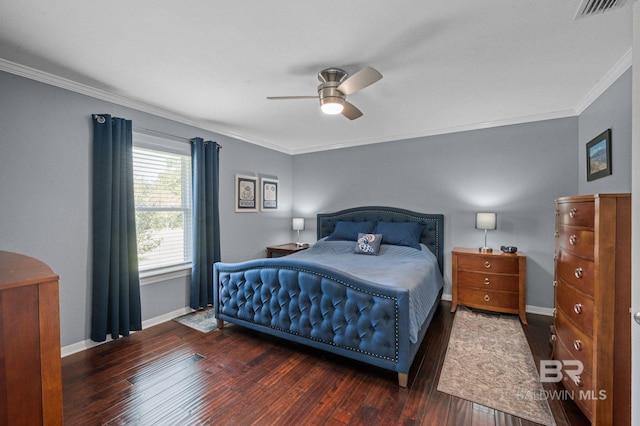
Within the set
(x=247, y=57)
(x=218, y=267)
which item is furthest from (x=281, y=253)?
(x=247, y=57)

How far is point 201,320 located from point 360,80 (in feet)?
10.3

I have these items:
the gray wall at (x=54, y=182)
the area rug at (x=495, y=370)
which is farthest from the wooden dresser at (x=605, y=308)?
the gray wall at (x=54, y=182)

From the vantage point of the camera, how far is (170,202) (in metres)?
Result: 3.49

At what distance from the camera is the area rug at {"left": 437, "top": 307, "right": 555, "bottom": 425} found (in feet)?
6.29

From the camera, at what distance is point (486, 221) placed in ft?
11.6

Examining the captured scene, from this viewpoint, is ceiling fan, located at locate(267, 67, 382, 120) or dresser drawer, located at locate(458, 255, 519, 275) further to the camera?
dresser drawer, located at locate(458, 255, 519, 275)

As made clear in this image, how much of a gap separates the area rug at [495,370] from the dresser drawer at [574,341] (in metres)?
0.42

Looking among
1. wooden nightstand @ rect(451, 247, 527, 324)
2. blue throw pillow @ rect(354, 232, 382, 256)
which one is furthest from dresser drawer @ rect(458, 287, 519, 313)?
blue throw pillow @ rect(354, 232, 382, 256)

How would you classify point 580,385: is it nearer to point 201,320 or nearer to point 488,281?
point 488,281

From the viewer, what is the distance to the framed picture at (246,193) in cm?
431

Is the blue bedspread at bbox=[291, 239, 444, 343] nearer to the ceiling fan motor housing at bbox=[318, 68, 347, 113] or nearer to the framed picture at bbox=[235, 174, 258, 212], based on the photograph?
the framed picture at bbox=[235, 174, 258, 212]

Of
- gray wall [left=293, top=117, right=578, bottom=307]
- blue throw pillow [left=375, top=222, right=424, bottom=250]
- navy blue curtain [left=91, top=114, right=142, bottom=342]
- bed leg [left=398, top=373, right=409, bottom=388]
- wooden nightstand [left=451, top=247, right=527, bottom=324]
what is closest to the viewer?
bed leg [left=398, top=373, right=409, bottom=388]

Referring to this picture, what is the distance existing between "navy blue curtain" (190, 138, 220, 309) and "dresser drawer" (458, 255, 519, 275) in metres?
3.29

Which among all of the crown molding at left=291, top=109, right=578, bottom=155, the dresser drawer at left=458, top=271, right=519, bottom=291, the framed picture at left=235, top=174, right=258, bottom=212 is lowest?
the dresser drawer at left=458, top=271, right=519, bottom=291
